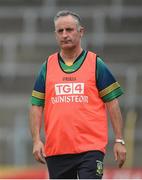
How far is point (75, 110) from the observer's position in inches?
282

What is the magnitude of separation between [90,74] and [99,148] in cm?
58

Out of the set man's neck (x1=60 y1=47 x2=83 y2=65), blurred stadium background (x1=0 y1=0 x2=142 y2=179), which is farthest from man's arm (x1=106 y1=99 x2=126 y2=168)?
blurred stadium background (x1=0 y1=0 x2=142 y2=179)

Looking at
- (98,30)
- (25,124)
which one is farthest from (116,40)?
(25,124)

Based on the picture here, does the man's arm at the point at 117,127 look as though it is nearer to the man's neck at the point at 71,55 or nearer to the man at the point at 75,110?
the man at the point at 75,110

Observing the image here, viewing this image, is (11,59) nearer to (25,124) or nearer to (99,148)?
(25,124)

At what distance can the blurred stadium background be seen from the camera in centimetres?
1416

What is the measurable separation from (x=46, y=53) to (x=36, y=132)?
31.7ft

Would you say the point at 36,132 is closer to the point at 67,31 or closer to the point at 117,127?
the point at 117,127

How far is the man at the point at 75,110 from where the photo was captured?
7.16 m

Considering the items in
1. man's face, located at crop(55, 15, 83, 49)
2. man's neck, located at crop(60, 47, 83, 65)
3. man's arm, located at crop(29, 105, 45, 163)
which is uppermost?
man's face, located at crop(55, 15, 83, 49)

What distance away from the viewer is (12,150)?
13.9 m

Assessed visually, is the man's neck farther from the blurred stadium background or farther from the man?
the blurred stadium background

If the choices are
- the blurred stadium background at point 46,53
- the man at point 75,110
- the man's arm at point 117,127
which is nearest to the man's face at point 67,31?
the man at point 75,110

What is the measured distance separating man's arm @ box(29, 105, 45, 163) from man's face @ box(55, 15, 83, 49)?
0.57 metres
